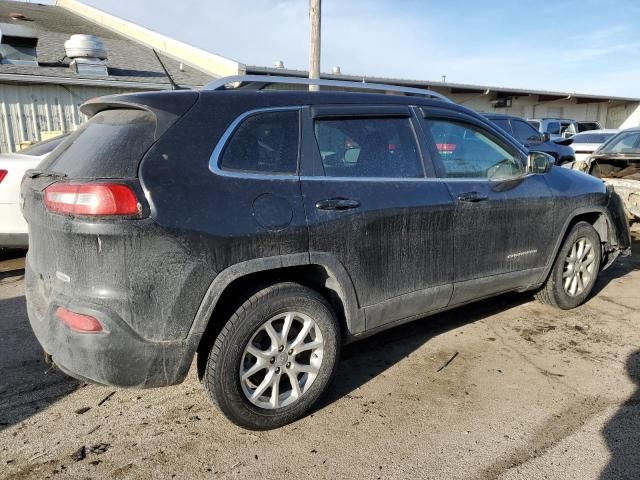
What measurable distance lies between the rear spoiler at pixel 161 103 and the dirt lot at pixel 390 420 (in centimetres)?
164

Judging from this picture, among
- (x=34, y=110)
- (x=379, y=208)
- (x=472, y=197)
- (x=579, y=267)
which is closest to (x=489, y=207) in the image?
(x=472, y=197)

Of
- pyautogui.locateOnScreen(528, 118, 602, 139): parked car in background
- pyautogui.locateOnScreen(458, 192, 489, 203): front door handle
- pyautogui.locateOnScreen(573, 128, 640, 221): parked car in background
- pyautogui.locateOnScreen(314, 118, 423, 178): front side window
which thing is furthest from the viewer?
pyautogui.locateOnScreen(528, 118, 602, 139): parked car in background

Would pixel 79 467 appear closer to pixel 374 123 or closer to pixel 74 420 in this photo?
pixel 74 420

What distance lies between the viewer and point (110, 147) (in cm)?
249

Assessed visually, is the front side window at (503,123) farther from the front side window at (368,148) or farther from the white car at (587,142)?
the front side window at (368,148)

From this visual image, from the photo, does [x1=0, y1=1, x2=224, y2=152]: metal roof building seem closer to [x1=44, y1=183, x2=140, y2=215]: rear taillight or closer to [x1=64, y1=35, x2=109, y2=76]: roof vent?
[x1=64, y1=35, x2=109, y2=76]: roof vent

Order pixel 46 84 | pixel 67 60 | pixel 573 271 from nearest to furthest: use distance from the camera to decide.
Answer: pixel 573 271 < pixel 46 84 < pixel 67 60

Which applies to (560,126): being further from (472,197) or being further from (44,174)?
(44,174)

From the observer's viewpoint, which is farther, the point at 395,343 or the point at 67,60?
the point at 67,60

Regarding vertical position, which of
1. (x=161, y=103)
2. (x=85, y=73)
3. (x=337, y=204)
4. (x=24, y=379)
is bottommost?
(x=24, y=379)

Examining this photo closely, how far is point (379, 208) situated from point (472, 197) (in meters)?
0.89

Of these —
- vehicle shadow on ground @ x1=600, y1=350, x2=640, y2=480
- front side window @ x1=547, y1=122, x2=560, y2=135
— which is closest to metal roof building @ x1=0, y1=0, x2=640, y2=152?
front side window @ x1=547, y1=122, x2=560, y2=135

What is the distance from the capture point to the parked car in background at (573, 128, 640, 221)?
6.92 meters

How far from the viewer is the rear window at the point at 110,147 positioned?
238 cm
